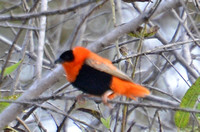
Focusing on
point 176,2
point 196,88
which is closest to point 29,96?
point 196,88

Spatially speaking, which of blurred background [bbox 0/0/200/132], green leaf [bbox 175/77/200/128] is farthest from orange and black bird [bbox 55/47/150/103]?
green leaf [bbox 175/77/200/128]

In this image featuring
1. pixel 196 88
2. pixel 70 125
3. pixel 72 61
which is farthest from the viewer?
pixel 70 125

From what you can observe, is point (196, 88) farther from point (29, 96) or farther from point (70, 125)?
point (70, 125)

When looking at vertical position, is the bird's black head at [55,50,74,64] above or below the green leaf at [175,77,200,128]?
above

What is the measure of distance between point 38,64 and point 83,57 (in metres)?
0.40

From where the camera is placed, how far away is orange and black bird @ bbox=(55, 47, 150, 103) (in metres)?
2.80

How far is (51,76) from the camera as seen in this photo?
266 centimetres

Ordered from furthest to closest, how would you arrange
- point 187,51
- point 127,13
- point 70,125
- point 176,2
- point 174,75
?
point 127,13
point 174,75
point 70,125
point 187,51
point 176,2

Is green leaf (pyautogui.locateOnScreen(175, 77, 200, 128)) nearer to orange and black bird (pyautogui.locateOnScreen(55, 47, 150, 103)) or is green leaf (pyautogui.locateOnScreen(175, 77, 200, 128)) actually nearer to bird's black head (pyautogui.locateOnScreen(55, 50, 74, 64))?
orange and black bird (pyautogui.locateOnScreen(55, 47, 150, 103))

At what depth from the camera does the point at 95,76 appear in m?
2.86

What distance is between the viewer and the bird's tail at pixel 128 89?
2.81 metres

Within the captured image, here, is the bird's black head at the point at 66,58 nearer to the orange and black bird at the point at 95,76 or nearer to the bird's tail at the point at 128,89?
the orange and black bird at the point at 95,76

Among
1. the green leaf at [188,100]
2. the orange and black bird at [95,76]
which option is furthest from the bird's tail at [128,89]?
the green leaf at [188,100]

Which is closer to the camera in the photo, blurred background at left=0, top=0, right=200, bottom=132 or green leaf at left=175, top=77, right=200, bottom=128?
green leaf at left=175, top=77, right=200, bottom=128
